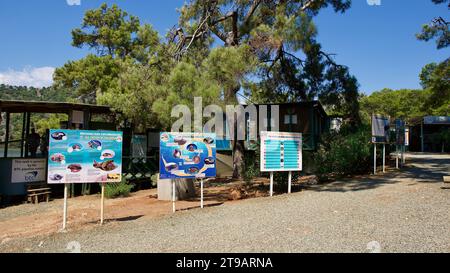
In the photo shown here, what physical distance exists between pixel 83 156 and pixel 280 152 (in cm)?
483

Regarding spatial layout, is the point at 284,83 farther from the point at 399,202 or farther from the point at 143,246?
the point at 143,246

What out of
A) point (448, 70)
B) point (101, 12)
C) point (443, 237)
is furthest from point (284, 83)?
point (101, 12)

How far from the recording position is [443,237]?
4.90 meters

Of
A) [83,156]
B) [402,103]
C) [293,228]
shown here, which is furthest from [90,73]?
[402,103]

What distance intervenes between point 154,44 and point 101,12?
20.0 meters

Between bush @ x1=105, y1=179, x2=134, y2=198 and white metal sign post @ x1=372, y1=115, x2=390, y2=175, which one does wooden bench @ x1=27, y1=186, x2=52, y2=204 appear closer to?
bush @ x1=105, y1=179, x2=134, y2=198

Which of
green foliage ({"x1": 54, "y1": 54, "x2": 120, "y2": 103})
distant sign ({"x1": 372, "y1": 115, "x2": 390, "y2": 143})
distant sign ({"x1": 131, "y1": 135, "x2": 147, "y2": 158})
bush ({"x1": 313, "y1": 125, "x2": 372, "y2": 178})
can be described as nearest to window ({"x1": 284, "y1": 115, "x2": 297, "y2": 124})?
bush ({"x1": 313, "y1": 125, "x2": 372, "y2": 178})

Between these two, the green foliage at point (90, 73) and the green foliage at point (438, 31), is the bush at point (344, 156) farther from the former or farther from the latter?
the green foliage at point (90, 73)

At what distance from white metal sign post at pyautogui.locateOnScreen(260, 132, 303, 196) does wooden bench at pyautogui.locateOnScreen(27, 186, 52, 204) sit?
22.0 ft

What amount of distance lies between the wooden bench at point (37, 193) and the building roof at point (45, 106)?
2.56 m

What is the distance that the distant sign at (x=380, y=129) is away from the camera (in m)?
12.0

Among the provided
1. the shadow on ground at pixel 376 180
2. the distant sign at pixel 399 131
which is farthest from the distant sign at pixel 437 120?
the shadow on ground at pixel 376 180

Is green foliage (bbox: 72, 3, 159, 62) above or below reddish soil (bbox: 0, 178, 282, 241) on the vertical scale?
above

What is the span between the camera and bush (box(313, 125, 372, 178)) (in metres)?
11.4
